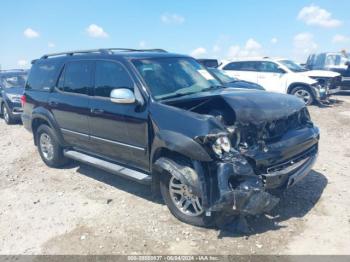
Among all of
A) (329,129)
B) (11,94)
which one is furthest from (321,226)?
(11,94)

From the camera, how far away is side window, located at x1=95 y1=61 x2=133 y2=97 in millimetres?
4730

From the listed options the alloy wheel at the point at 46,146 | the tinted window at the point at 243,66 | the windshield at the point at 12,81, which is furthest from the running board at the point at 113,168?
the tinted window at the point at 243,66

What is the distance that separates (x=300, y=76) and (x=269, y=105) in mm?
9019

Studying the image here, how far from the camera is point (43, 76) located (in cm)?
652

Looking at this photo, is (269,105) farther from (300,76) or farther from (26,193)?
(300,76)

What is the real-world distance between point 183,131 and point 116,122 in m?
1.29

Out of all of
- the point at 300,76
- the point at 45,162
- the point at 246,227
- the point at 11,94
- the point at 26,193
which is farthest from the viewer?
the point at 300,76

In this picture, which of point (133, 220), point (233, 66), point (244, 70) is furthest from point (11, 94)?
point (133, 220)

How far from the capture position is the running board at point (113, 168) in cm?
447

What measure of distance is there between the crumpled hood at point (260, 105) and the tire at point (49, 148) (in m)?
3.43

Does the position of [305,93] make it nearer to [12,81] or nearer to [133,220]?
[133,220]

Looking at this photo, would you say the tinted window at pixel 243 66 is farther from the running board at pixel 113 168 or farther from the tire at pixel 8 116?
the running board at pixel 113 168

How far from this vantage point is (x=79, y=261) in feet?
11.8

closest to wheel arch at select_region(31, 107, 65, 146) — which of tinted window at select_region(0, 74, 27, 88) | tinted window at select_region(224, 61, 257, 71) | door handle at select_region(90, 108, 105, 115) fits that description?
door handle at select_region(90, 108, 105, 115)
